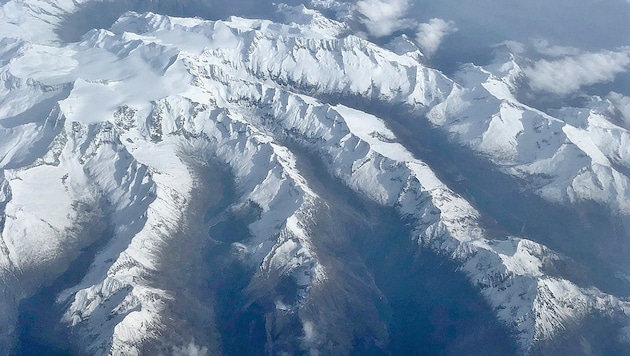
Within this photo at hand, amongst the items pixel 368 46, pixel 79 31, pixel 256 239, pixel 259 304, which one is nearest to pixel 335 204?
pixel 256 239

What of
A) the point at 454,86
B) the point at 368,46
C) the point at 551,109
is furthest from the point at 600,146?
the point at 368,46

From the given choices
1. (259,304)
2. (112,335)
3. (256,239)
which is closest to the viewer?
(112,335)

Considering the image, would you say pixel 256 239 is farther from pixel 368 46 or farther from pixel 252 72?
pixel 368 46

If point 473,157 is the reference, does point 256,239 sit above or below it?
above

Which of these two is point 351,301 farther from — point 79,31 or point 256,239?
point 79,31

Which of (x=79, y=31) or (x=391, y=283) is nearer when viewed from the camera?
(x=391, y=283)

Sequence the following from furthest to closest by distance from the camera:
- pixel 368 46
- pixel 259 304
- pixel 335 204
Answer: pixel 368 46 → pixel 335 204 → pixel 259 304
